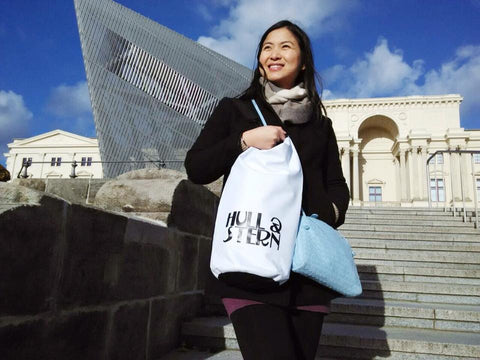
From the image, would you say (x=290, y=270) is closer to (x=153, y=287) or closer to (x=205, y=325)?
(x=153, y=287)

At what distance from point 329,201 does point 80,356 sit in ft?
4.09

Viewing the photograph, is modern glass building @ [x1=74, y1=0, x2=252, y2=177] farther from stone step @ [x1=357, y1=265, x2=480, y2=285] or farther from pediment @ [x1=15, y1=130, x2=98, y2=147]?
pediment @ [x1=15, y1=130, x2=98, y2=147]

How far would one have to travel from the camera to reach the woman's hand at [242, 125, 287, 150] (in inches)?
44.7

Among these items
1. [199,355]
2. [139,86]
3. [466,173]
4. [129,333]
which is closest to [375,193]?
[466,173]

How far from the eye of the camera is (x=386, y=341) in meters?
2.79

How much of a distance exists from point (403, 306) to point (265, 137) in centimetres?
300

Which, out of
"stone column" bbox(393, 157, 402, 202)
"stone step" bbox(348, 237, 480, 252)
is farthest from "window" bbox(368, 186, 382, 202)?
"stone step" bbox(348, 237, 480, 252)

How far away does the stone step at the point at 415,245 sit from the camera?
16.4ft

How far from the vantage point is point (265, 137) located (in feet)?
3.74

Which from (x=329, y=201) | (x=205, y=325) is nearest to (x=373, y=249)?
(x=205, y=325)

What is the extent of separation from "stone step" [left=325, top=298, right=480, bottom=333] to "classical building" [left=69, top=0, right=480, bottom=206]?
767cm

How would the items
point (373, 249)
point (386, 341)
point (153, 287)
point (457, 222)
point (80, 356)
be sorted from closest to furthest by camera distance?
point (80, 356), point (153, 287), point (386, 341), point (373, 249), point (457, 222)

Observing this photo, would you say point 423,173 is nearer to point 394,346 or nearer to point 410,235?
point 410,235

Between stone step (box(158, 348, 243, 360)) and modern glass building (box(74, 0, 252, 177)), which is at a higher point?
modern glass building (box(74, 0, 252, 177))
